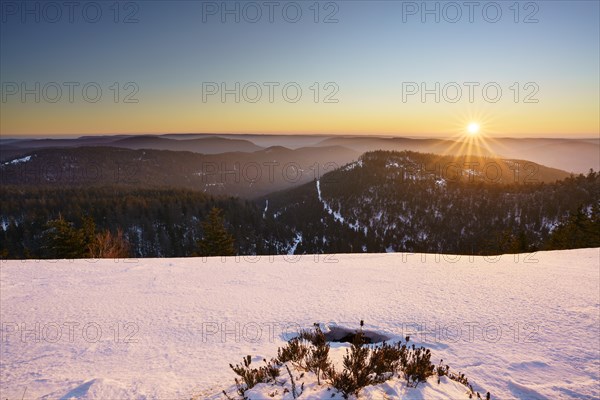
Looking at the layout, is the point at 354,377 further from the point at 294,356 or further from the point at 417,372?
the point at 294,356

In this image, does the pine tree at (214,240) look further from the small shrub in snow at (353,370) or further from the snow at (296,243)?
the snow at (296,243)

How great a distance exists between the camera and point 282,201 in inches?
7308

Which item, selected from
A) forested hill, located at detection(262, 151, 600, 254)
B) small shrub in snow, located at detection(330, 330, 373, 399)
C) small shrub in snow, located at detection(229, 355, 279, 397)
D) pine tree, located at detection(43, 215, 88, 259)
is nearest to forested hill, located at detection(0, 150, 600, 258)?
forested hill, located at detection(262, 151, 600, 254)

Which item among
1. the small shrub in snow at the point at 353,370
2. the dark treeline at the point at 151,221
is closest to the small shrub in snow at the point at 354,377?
the small shrub in snow at the point at 353,370

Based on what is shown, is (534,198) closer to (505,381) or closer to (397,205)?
(397,205)

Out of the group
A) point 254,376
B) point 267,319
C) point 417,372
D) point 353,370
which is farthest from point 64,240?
point 417,372

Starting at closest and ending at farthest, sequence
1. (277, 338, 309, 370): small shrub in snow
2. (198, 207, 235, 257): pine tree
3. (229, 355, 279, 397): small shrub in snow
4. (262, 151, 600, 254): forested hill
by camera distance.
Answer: (229, 355, 279, 397): small shrub in snow
(277, 338, 309, 370): small shrub in snow
(198, 207, 235, 257): pine tree
(262, 151, 600, 254): forested hill

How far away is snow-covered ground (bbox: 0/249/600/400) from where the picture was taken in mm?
3957

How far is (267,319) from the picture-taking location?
5.70 metres

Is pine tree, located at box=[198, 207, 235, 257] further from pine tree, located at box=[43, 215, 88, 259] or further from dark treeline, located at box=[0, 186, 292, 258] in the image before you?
dark treeline, located at box=[0, 186, 292, 258]

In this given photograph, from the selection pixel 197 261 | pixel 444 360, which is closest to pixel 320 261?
pixel 197 261

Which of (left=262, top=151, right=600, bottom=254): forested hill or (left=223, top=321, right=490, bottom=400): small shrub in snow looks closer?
(left=223, top=321, right=490, bottom=400): small shrub in snow

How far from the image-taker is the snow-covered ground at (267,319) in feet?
13.0

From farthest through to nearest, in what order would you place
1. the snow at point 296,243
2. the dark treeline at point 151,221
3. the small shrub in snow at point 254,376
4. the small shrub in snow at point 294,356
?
the snow at point 296,243
the dark treeline at point 151,221
the small shrub in snow at point 294,356
the small shrub in snow at point 254,376
